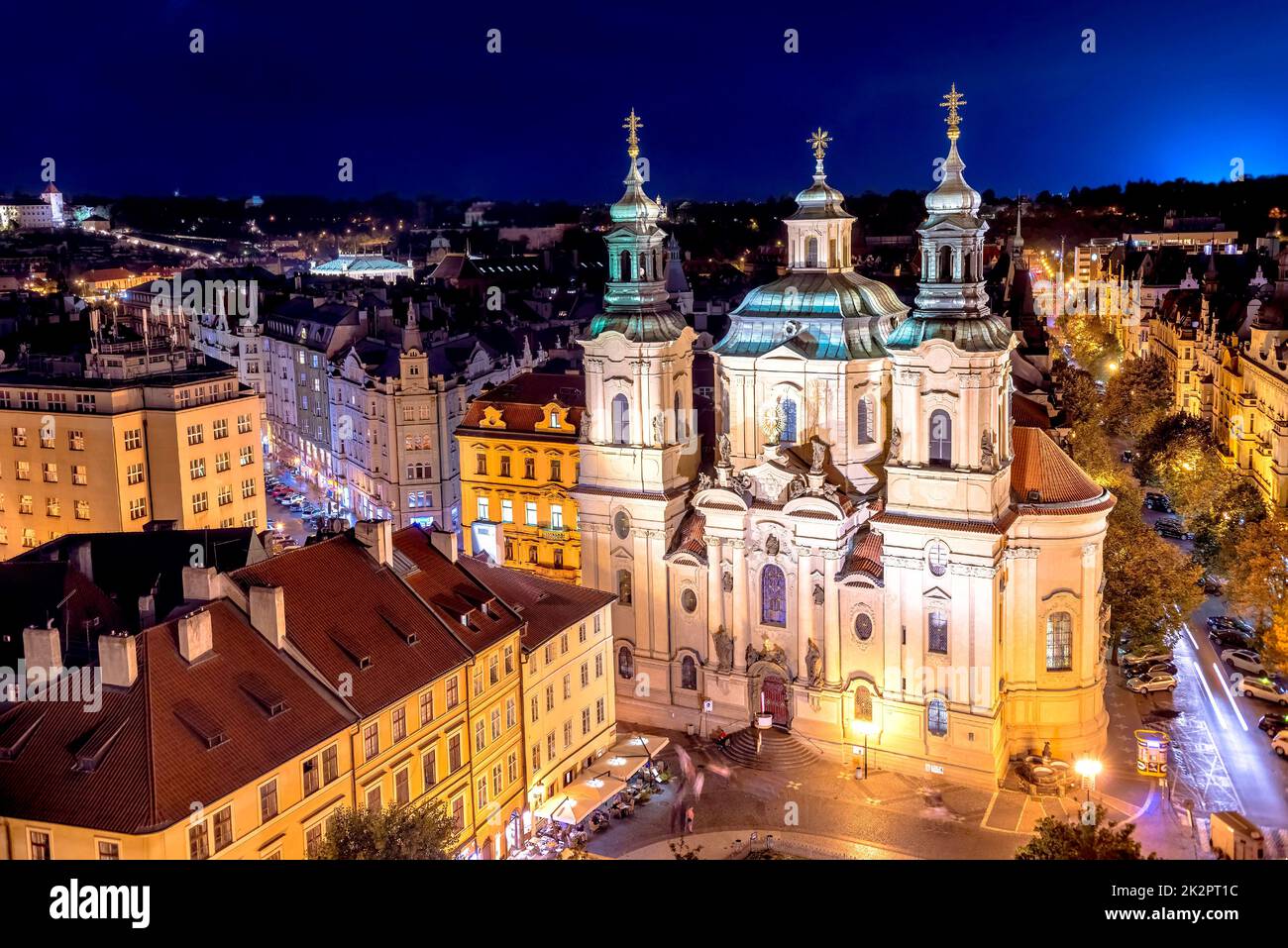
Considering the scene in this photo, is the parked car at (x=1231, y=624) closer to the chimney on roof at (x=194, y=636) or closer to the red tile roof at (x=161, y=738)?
the red tile roof at (x=161, y=738)

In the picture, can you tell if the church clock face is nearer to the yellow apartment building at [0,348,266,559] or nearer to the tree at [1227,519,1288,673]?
the tree at [1227,519,1288,673]

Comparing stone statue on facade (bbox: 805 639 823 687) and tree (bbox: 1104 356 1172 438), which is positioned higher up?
tree (bbox: 1104 356 1172 438)

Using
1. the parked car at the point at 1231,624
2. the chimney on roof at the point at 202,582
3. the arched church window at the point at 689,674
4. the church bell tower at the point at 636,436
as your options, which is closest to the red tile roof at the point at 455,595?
the chimney on roof at the point at 202,582

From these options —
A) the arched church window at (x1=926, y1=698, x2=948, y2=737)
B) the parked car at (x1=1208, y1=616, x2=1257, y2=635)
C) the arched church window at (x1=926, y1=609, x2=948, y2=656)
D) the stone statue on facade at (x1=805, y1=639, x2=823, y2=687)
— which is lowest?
the parked car at (x1=1208, y1=616, x2=1257, y2=635)

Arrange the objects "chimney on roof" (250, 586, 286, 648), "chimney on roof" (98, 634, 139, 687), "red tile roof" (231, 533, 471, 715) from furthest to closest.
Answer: "red tile roof" (231, 533, 471, 715), "chimney on roof" (250, 586, 286, 648), "chimney on roof" (98, 634, 139, 687)

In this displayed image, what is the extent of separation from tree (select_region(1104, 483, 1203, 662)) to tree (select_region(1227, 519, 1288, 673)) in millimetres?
2867

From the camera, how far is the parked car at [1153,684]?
67.2 m

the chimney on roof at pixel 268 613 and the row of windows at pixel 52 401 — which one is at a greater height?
the row of windows at pixel 52 401

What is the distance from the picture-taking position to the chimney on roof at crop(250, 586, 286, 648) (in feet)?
145

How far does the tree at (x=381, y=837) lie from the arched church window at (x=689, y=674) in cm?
2645

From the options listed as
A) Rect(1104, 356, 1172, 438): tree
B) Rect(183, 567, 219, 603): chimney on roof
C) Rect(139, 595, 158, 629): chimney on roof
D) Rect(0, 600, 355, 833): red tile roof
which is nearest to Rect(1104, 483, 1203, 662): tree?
Rect(0, 600, 355, 833): red tile roof

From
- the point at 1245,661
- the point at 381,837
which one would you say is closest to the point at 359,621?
the point at 381,837

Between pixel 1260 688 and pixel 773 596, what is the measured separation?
25.5 metres
